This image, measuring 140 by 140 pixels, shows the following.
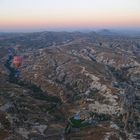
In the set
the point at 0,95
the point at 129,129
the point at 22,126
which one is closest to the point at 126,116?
the point at 129,129

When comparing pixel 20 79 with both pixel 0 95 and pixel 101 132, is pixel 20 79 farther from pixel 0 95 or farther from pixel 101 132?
pixel 101 132

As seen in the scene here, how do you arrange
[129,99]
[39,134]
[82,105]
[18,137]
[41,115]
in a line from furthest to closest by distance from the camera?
[129,99]
[82,105]
[41,115]
[39,134]
[18,137]

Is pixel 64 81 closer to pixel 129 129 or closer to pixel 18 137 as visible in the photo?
pixel 129 129

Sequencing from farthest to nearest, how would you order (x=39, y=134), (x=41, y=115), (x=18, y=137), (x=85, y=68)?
(x=85, y=68) < (x=41, y=115) < (x=39, y=134) < (x=18, y=137)

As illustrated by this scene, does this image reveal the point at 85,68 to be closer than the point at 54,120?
No

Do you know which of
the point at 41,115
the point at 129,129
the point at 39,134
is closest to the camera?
the point at 39,134

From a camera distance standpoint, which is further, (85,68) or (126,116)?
(85,68)

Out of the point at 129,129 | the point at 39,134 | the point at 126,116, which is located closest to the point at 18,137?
the point at 39,134

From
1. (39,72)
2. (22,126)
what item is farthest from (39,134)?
(39,72)

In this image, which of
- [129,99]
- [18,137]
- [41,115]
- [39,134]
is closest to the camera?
[18,137]
